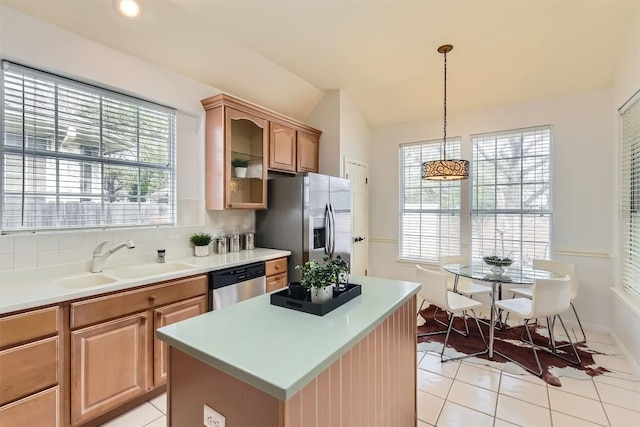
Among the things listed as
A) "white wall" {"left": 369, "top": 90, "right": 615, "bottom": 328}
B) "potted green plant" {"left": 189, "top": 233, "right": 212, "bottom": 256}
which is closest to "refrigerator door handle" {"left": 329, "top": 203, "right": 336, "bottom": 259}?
"potted green plant" {"left": 189, "top": 233, "right": 212, "bottom": 256}

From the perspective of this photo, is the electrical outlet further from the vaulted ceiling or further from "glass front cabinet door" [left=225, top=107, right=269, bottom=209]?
the vaulted ceiling

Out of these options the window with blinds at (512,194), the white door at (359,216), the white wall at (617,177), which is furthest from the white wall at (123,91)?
the white wall at (617,177)

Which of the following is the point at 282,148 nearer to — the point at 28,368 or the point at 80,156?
the point at 80,156

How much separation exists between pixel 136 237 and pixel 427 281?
264 cm

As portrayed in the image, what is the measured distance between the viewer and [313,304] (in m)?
1.36

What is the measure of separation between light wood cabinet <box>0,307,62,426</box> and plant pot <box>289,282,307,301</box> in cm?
133

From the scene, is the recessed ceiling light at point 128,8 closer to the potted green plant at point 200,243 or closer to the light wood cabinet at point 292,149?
the light wood cabinet at point 292,149

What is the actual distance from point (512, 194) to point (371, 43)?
2.49 m

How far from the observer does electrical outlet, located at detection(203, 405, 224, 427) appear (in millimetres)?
1024

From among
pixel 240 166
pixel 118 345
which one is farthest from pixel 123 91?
pixel 118 345

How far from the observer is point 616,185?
319 cm

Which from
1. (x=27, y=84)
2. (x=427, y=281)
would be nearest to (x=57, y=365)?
(x=27, y=84)

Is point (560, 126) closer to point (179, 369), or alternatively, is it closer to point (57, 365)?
point (179, 369)

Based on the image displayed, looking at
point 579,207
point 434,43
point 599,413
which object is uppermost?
point 434,43
